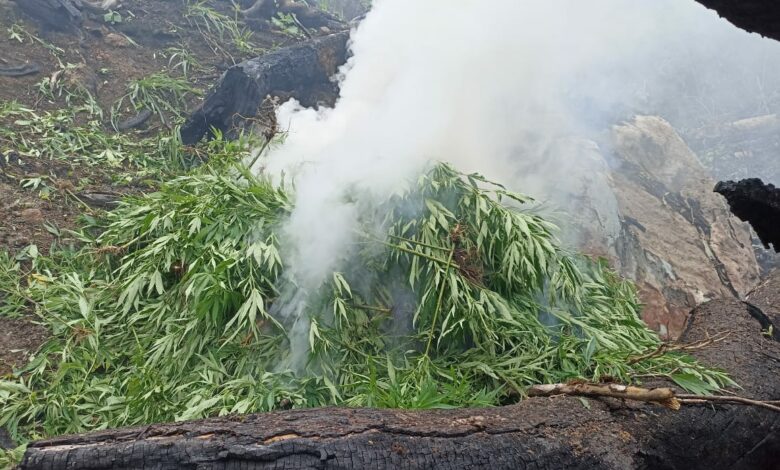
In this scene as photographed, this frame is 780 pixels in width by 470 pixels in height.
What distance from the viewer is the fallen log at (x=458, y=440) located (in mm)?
2393

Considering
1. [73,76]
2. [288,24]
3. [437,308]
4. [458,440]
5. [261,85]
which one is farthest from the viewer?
[288,24]

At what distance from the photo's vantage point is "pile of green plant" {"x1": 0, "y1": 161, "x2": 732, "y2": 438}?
3318mm

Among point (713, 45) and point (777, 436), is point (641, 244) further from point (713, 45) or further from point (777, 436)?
point (713, 45)

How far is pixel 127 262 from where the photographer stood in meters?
4.22

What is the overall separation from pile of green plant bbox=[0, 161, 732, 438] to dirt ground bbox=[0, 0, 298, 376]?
0.53m

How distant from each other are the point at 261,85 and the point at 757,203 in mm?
5797

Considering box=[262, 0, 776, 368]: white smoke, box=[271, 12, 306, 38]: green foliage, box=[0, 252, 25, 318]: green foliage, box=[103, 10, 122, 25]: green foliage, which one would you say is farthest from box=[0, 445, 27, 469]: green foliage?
box=[271, 12, 306, 38]: green foliage

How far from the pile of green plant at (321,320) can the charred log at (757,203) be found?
4.00 feet

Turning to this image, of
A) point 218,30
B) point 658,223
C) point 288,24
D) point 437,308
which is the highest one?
point 288,24

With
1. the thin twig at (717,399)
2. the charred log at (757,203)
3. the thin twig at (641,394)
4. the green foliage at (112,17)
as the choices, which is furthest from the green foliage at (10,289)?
the green foliage at (112,17)

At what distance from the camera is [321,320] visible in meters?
3.62

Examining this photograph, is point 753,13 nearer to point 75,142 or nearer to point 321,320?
point 321,320

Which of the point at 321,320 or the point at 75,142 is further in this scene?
the point at 75,142

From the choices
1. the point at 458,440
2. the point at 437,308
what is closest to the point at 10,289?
the point at 437,308
